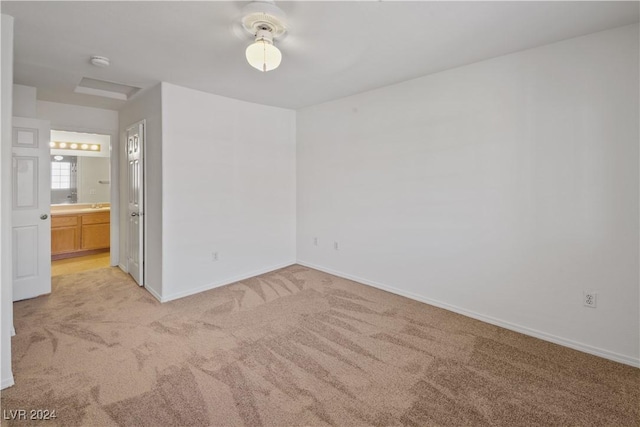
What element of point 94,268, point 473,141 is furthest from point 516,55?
point 94,268

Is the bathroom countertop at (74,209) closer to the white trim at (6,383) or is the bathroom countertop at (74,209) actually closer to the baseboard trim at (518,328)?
the white trim at (6,383)

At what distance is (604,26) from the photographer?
2.22 metres

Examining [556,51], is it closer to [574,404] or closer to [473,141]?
[473,141]

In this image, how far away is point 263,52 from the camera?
209 cm

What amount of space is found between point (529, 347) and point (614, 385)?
1.74ft

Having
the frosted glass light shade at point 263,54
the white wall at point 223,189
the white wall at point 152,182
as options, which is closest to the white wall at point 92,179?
the white wall at point 152,182

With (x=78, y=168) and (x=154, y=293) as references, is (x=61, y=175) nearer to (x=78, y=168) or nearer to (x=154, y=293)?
(x=78, y=168)

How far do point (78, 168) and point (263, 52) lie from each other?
5611 millimetres

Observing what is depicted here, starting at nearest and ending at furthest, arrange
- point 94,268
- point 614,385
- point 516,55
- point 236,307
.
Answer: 1. point 614,385
2. point 516,55
3. point 236,307
4. point 94,268

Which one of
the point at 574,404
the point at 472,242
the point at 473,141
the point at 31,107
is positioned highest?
the point at 31,107

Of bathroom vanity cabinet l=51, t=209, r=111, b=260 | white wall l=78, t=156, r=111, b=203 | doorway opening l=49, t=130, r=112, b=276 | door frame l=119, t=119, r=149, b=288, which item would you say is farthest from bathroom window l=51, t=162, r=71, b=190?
Result: door frame l=119, t=119, r=149, b=288

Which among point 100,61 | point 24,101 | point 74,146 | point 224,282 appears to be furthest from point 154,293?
point 74,146

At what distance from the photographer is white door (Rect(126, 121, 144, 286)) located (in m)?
3.74

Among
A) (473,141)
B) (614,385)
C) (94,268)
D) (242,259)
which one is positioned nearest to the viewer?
(614,385)
